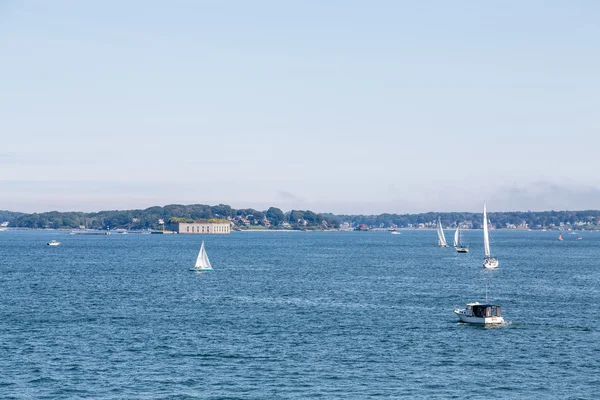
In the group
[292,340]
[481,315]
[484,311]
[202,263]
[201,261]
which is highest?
[201,261]

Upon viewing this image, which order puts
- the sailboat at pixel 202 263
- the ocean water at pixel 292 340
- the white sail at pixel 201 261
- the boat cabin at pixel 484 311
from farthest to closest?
the white sail at pixel 201 261
the sailboat at pixel 202 263
the boat cabin at pixel 484 311
the ocean water at pixel 292 340

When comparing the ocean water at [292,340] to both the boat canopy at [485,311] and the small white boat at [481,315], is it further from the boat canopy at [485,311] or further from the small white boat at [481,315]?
the boat canopy at [485,311]

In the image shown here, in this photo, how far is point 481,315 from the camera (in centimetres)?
8788

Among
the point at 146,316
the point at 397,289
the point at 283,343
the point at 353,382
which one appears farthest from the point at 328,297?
the point at 353,382

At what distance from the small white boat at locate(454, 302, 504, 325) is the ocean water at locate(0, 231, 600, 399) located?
137cm

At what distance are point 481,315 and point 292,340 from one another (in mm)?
22703

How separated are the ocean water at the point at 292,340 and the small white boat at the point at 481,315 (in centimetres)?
137

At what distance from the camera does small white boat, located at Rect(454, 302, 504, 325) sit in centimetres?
8744

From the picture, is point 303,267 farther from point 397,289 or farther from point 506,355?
point 506,355

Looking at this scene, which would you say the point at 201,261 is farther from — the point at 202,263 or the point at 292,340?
the point at 292,340

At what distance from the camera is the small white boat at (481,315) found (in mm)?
87438

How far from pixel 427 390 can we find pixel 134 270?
393ft

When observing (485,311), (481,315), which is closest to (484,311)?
(485,311)

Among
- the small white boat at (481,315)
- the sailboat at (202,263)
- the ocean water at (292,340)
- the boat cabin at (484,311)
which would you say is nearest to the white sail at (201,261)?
the sailboat at (202,263)
